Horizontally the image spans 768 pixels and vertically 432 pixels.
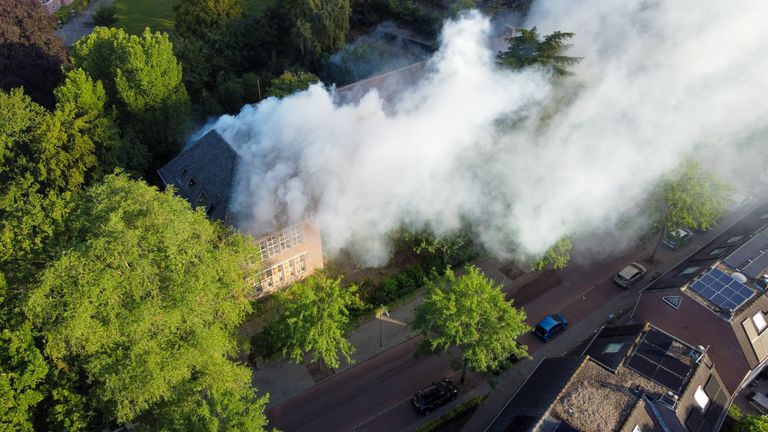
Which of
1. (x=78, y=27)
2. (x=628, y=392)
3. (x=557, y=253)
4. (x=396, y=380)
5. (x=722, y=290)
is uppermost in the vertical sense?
(x=78, y=27)

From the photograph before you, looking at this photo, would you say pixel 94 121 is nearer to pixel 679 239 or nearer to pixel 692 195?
pixel 692 195

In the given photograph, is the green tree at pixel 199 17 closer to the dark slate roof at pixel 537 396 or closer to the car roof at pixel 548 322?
the car roof at pixel 548 322

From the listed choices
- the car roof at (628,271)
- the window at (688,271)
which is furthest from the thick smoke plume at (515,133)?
the window at (688,271)

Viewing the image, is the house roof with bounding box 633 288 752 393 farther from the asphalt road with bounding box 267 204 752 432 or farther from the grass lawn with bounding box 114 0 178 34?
the grass lawn with bounding box 114 0 178 34

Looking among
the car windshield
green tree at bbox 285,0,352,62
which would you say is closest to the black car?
the car windshield

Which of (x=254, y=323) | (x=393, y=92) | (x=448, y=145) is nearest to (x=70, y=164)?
(x=254, y=323)

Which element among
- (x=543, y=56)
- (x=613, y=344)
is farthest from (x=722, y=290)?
(x=543, y=56)
